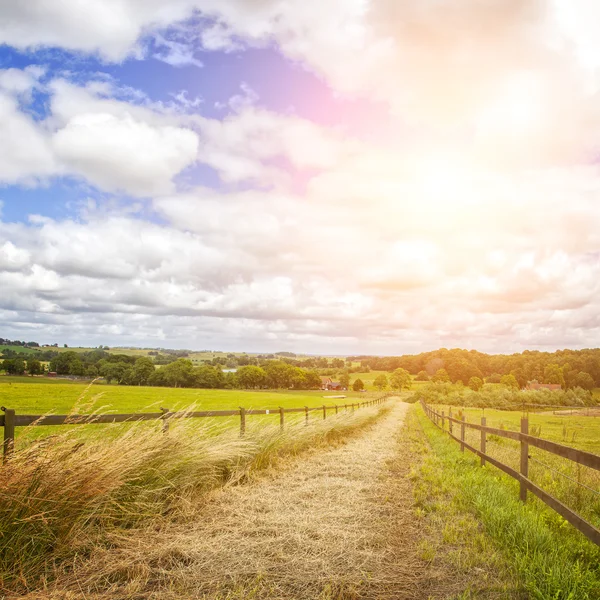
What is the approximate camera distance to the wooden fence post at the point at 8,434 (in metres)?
4.79

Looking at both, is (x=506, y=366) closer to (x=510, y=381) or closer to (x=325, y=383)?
(x=510, y=381)

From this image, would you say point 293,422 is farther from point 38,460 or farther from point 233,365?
point 233,365

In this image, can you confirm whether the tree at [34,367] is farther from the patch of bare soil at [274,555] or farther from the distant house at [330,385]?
the distant house at [330,385]

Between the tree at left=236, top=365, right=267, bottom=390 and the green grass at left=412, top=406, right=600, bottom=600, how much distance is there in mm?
103033

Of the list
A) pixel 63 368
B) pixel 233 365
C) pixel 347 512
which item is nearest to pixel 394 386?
pixel 233 365

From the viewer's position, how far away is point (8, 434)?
5.11 metres

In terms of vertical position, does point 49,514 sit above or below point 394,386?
above

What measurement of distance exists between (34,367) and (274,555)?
224 ft

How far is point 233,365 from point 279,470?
13353 centimetres

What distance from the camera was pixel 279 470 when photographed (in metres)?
8.86

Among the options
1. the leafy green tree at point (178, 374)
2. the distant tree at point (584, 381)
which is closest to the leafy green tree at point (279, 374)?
the leafy green tree at point (178, 374)

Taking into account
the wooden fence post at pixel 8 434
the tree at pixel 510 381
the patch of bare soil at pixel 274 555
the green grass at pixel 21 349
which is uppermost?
the wooden fence post at pixel 8 434

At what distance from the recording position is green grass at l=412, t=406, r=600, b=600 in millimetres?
3699

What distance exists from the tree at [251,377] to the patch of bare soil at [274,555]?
104 m
